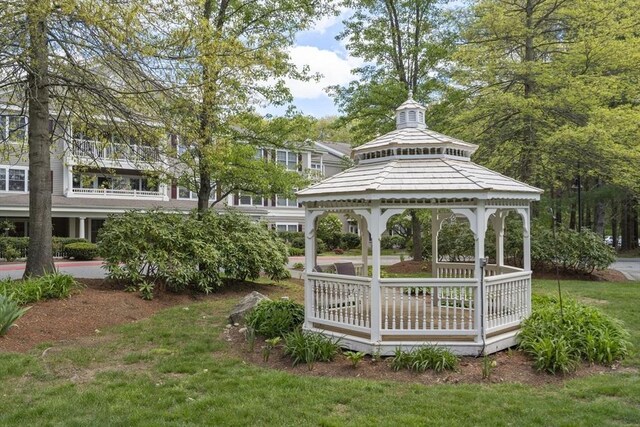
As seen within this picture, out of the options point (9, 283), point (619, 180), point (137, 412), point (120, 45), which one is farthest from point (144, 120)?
point (619, 180)

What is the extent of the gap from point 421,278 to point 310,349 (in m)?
2.00

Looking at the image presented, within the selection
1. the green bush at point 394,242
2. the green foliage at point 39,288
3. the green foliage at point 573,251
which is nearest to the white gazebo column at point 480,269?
the green foliage at point 39,288

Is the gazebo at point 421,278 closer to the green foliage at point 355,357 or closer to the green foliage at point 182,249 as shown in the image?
the green foliage at point 355,357

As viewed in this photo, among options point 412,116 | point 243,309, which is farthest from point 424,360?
point 412,116

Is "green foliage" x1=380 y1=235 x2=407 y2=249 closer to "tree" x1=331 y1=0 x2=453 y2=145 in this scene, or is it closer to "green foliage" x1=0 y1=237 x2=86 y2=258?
"tree" x1=331 y1=0 x2=453 y2=145

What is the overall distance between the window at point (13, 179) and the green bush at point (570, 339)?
29.1 meters

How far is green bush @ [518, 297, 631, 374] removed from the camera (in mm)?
6195

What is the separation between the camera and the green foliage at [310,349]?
6.53 metres

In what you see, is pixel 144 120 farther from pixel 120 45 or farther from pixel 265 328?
pixel 265 328

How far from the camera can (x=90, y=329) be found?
8.24 meters

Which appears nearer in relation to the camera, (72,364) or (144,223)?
(72,364)

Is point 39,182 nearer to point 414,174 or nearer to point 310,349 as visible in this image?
point 310,349

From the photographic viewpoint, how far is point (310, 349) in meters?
6.55

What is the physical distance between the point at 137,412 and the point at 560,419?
4344mm
